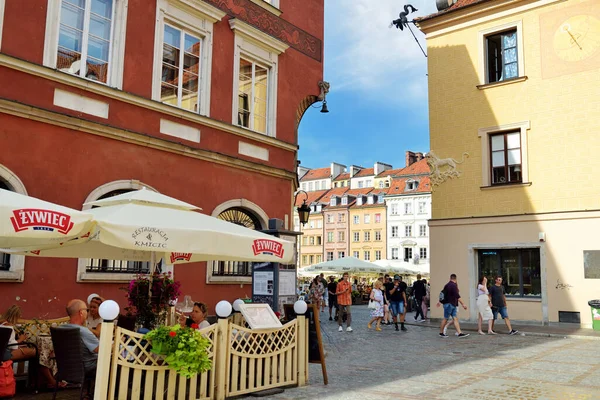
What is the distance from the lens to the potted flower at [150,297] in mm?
7195

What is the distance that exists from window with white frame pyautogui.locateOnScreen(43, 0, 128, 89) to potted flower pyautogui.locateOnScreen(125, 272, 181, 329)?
5.21 meters

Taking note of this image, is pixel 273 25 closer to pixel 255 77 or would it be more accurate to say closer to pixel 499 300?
pixel 255 77

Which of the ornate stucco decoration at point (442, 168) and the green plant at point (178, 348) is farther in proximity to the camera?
the ornate stucco decoration at point (442, 168)

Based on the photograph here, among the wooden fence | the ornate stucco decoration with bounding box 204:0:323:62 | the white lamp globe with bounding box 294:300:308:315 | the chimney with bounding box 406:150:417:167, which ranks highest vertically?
the chimney with bounding box 406:150:417:167

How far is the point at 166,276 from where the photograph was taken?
7.45m

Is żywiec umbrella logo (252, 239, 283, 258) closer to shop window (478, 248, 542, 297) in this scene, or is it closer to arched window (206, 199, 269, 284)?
arched window (206, 199, 269, 284)

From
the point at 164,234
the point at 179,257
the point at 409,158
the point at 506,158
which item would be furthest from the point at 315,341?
the point at 409,158

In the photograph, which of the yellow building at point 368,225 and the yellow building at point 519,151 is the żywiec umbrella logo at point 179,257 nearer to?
the yellow building at point 519,151

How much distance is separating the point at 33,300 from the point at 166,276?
3.62 m

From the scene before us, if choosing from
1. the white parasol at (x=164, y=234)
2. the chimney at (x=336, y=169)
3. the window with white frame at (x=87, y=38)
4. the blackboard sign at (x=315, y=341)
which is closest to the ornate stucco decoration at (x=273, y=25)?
the window with white frame at (x=87, y=38)

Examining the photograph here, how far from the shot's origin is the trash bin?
1634 cm

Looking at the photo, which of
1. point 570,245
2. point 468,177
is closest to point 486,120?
point 468,177

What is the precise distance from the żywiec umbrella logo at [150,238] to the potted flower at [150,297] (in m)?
1.02

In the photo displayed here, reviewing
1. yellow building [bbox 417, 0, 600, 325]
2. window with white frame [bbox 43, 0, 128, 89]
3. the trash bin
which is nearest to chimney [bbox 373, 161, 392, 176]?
yellow building [bbox 417, 0, 600, 325]
